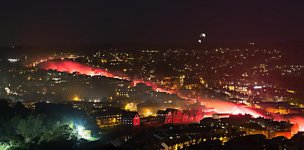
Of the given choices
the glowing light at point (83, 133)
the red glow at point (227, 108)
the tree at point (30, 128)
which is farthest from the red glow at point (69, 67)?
the tree at point (30, 128)

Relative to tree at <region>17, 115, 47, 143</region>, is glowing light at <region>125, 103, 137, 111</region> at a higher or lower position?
lower

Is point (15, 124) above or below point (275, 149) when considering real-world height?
above

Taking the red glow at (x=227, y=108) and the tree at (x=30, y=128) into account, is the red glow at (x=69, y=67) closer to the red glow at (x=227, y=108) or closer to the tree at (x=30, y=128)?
the red glow at (x=227, y=108)

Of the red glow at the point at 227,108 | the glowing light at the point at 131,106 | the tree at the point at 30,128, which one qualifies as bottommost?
the red glow at the point at 227,108

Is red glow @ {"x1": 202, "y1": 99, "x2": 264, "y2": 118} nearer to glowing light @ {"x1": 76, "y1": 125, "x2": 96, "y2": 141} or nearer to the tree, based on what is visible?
glowing light @ {"x1": 76, "y1": 125, "x2": 96, "y2": 141}

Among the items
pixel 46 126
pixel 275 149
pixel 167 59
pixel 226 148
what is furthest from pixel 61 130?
pixel 167 59

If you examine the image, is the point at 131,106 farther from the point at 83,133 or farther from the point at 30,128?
the point at 30,128

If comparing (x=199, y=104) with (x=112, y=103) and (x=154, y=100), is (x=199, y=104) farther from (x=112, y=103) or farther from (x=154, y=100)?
(x=112, y=103)

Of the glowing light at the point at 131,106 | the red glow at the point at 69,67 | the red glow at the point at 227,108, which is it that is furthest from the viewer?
the red glow at the point at 69,67

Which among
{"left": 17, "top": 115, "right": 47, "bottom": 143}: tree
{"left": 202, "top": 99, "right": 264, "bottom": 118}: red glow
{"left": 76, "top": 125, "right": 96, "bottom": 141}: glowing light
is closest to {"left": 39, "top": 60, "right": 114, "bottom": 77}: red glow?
{"left": 202, "top": 99, "right": 264, "bottom": 118}: red glow

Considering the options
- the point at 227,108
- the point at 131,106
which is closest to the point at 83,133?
the point at 131,106

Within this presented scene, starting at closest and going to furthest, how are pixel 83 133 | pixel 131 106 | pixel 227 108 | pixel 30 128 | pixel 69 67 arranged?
pixel 30 128 → pixel 83 133 → pixel 131 106 → pixel 227 108 → pixel 69 67
